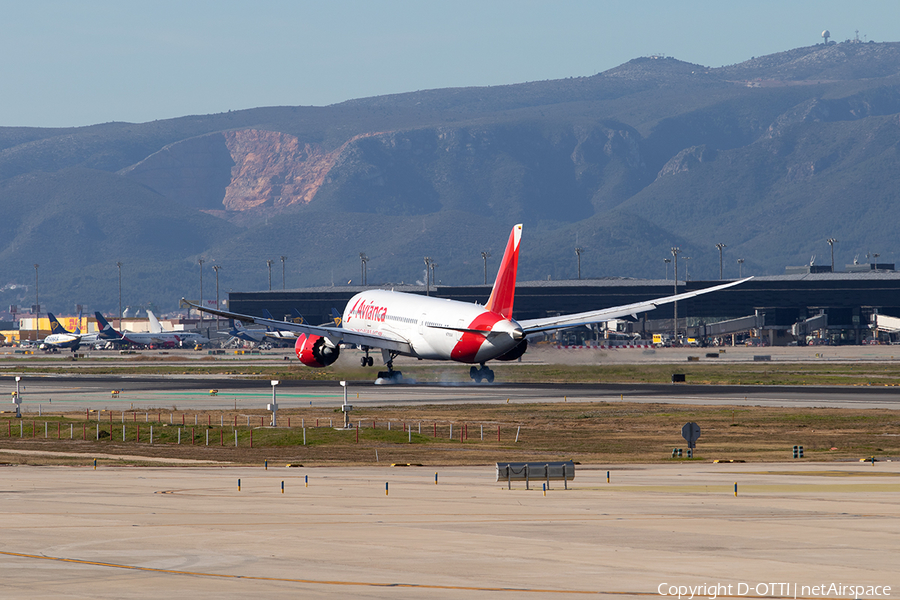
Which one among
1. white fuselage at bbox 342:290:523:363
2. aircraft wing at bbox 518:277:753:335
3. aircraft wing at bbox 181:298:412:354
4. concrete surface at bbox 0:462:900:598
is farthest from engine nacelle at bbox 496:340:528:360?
concrete surface at bbox 0:462:900:598

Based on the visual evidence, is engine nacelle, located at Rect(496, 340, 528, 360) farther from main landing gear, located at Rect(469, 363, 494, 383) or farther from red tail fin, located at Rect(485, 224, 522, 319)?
main landing gear, located at Rect(469, 363, 494, 383)

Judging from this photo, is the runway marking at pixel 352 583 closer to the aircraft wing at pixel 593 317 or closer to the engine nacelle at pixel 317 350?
the aircraft wing at pixel 593 317

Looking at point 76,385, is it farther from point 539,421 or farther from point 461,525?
point 461,525

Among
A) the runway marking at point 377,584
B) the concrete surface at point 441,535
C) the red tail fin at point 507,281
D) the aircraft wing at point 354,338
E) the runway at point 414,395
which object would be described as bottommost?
the runway at point 414,395

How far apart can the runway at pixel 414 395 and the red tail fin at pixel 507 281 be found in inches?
242

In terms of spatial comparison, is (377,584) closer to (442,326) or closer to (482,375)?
(442,326)

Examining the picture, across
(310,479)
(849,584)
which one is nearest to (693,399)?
(310,479)

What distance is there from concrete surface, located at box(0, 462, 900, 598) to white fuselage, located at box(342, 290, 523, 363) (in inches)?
1585

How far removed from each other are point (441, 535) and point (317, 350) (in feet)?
217

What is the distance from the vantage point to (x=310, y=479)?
4153 centimetres

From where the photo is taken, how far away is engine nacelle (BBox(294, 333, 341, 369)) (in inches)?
3671

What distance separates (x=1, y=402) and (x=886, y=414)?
59579mm

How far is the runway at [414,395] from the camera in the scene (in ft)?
261

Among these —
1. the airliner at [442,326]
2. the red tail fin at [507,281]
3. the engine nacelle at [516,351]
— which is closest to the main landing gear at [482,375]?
the airliner at [442,326]
